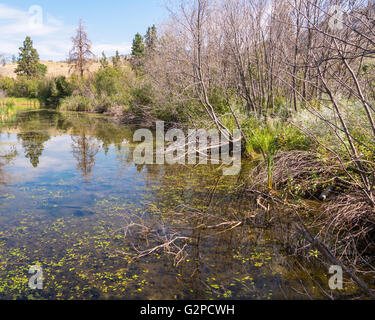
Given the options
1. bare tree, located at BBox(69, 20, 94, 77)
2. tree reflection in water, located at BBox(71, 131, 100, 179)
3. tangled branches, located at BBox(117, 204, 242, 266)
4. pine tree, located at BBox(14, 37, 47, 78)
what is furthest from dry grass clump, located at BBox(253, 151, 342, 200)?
pine tree, located at BBox(14, 37, 47, 78)

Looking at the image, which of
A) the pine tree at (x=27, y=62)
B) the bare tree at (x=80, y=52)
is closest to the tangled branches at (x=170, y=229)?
the bare tree at (x=80, y=52)

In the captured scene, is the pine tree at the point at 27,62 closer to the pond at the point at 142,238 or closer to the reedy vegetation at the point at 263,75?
the reedy vegetation at the point at 263,75

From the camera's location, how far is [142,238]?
12.4 feet

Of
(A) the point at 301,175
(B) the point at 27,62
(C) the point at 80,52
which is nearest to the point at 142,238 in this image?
(A) the point at 301,175

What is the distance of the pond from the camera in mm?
2834

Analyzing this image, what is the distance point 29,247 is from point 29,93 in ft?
112

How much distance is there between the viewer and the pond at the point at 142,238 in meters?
2.83

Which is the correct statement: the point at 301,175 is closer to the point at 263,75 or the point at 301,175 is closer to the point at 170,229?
the point at 170,229

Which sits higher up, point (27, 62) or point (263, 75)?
point (27, 62)

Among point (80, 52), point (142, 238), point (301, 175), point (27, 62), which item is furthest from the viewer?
point (27, 62)

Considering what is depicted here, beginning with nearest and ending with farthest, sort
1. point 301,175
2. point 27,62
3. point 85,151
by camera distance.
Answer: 1. point 301,175
2. point 85,151
3. point 27,62

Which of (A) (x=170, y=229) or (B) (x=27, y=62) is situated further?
(B) (x=27, y=62)

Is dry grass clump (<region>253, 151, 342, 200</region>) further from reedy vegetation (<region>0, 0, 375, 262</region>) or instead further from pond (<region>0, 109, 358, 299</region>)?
pond (<region>0, 109, 358, 299</region>)
